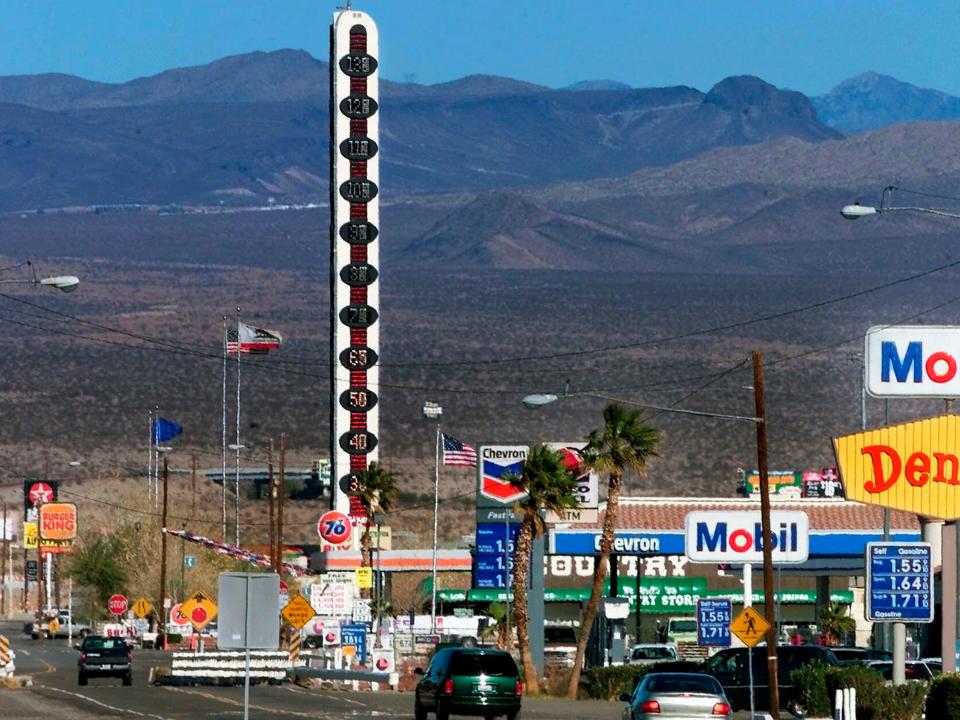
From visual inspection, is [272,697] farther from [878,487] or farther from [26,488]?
[26,488]

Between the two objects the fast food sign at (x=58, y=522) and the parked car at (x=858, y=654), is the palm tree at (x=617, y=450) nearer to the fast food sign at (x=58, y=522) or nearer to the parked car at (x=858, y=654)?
the parked car at (x=858, y=654)

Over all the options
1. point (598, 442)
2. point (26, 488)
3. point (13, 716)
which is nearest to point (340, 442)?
point (26, 488)

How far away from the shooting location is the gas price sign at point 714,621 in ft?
184

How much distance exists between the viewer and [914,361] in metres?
39.2

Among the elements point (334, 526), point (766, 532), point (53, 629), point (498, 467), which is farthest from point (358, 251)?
point (766, 532)

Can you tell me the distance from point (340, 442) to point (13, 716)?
75461 millimetres

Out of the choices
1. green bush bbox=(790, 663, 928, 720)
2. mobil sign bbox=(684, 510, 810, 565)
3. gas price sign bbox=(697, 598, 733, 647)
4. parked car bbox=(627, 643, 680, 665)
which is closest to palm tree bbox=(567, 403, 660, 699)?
parked car bbox=(627, 643, 680, 665)

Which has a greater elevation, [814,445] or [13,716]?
[814,445]

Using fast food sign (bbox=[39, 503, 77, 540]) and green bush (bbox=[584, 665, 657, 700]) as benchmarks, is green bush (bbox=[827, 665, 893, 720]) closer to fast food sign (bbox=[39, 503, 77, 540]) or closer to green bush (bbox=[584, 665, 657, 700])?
green bush (bbox=[584, 665, 657, 700])

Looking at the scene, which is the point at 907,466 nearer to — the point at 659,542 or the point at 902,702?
the point at 902,702

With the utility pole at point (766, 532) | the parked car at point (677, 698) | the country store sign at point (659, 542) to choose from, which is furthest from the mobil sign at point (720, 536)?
the country store sign at point (659, 542)

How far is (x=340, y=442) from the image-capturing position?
395 ft

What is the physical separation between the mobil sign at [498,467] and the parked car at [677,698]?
115 ft

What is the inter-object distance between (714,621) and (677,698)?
18129 millimetres
